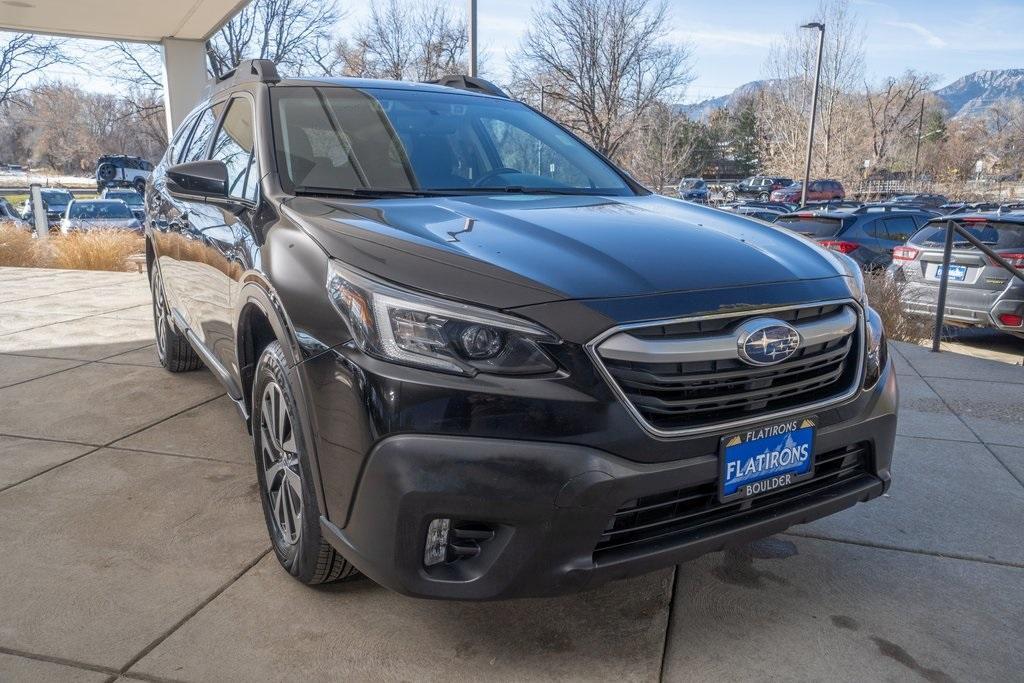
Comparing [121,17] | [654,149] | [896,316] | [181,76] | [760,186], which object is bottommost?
[896,316]

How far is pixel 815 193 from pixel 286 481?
141ft

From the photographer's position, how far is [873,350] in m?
2.66

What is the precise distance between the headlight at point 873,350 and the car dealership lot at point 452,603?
0.80 metres

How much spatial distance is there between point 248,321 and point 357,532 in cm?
116

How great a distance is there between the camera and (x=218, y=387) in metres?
5.34

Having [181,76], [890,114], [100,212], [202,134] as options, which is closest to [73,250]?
[181,76]

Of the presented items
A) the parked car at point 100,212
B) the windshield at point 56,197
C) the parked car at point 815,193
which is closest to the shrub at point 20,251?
the parked car at point 100,212

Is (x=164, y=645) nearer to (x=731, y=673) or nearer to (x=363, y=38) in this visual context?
(x=731, y=673)

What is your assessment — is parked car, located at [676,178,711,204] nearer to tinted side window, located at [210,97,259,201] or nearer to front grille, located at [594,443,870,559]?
tinted side window, located at [210,97,259,201]

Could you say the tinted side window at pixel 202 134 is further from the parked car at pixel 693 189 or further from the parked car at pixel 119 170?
the parked car at pixel 119 170

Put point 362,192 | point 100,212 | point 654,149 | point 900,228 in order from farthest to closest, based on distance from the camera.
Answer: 1. point 654,149
2. point 100,212
3. point 900,228
4. point 362,192

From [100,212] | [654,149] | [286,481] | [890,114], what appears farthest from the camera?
[890,114]

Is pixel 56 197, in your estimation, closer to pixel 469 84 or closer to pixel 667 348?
pixel 469 84

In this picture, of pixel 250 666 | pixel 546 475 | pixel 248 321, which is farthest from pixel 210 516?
pixel 546 475
